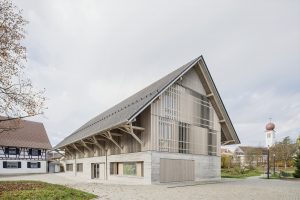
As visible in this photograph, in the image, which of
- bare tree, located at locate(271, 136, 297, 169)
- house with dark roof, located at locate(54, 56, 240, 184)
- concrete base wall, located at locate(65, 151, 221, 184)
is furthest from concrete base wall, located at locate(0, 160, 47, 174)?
bare tree, located at locate(271, 136, 297, 169)

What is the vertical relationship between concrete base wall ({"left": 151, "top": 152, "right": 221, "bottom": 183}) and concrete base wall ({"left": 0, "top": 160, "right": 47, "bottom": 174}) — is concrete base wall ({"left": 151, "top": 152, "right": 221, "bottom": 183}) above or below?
above

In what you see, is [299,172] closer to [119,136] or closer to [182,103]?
[182,103]

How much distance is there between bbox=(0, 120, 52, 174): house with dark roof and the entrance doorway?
711 inches

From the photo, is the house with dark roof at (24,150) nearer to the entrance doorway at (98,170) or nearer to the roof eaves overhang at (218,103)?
the entrance doorway at (98,170)

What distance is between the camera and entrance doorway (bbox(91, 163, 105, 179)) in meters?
25.0

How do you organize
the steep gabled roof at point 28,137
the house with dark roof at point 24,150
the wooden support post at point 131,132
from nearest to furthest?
1. the wooden support post at point 131,132
2. the house with dark roof at point 24,150
3. the steep gabled roof at point 28,137

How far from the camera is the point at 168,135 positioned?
20.5 meters

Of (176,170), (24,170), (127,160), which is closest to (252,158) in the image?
(176,170)

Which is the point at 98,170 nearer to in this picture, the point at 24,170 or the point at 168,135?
the point at 168,135

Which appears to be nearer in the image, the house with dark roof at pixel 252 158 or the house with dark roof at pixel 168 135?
the house with dark roof at pixel 168 135

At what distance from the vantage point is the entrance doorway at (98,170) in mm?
25016

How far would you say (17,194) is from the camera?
10.4 metres

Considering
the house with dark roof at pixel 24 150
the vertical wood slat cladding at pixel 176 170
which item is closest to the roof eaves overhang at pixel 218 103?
the vertical wood slat cladding at pixel 176 170

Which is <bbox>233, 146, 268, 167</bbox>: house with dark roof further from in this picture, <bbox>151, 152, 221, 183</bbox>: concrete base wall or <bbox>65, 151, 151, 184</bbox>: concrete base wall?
<bbox>65, 151, 151, 184</bbox>: concrete base wall
